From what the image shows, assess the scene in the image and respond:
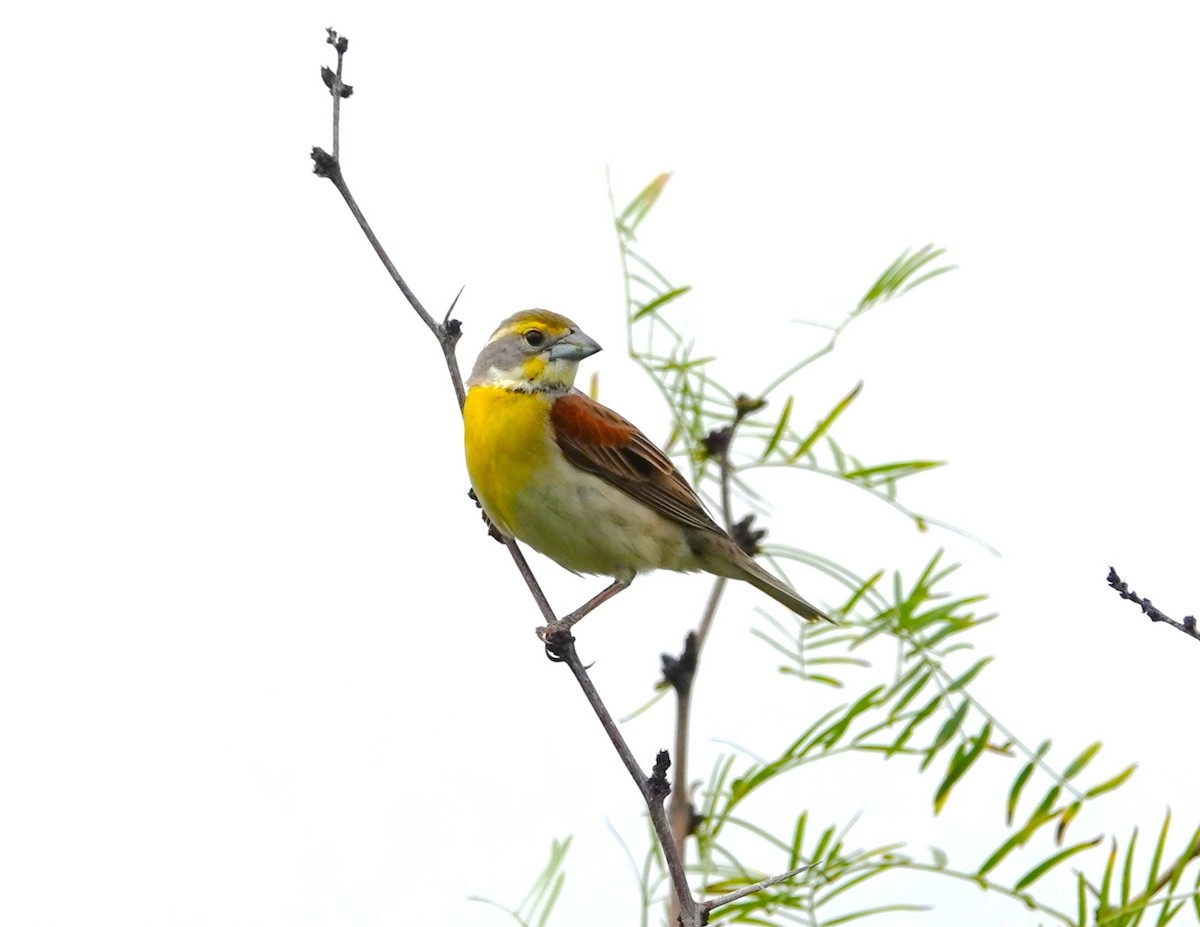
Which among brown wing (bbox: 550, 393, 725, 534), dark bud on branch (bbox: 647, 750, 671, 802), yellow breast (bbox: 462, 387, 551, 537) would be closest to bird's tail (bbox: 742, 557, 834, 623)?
brown wing (bbox: 550, 393, 725, 534)

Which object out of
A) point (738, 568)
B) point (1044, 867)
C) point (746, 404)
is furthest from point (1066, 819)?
point (738, 568)

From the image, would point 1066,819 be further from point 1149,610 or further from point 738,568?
point 738,568

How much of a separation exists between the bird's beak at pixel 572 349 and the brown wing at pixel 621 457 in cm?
16

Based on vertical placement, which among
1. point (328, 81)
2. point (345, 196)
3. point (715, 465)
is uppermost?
point (328, 81)

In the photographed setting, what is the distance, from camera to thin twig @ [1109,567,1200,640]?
9.75 feet

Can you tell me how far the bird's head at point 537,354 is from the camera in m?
6.08

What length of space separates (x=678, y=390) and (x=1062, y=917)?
1880 mm

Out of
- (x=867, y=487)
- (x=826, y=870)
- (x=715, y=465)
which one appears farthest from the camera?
(x=867, y=487)

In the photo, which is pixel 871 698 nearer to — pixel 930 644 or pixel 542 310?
pixel 930 644

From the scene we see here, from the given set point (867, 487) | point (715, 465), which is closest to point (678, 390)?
point (715, 465)

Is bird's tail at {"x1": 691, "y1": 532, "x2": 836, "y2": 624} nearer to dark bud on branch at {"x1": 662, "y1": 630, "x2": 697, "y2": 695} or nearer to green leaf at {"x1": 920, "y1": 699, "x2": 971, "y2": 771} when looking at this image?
green leaf at {"x1": 920, "y1": 699, "x2": 971, "y2": 771}

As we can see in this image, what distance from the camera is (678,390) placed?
4605 mm

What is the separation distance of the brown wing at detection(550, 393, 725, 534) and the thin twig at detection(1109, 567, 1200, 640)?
114 inches

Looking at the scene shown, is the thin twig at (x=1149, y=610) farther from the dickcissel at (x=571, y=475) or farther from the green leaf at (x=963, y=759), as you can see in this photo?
the dickcissel at (x=571, y=475)
